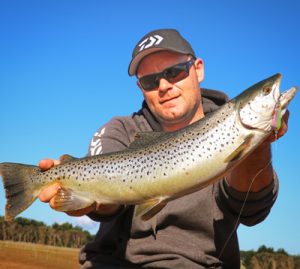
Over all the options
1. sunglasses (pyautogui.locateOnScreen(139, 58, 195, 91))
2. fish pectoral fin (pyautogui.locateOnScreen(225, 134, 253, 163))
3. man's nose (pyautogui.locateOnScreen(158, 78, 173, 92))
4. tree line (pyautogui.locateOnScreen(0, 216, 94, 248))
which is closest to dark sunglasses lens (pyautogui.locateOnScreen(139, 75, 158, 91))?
sunglasses (pyautogui.locateOnScreen(139, 58, 195, 91))

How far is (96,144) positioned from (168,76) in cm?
146

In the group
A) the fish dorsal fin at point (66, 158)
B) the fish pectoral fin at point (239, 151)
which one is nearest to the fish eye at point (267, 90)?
the fish pectoral fin at point (239, 151)

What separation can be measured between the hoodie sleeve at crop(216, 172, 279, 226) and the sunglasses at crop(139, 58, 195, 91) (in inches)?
69.8

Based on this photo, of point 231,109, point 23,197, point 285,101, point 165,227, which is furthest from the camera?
point 165,227

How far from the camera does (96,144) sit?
6582mm

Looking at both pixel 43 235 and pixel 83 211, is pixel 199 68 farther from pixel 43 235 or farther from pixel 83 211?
pixel 43 235

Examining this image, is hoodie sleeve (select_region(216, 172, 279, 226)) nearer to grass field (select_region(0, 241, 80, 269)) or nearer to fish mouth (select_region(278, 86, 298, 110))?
fish mouth (select_region(278, 86, 298, 110))

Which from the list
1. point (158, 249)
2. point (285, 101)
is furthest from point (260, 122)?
point (158, 249)

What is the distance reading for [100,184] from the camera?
507 cm

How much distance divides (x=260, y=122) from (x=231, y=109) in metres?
0.38

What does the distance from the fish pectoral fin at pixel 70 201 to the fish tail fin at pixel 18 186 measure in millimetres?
451

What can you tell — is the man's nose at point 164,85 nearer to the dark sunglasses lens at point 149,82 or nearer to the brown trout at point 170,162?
the dark sunglasses lens at point 149,82

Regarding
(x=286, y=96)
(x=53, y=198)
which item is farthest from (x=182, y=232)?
(x=286, y=96)

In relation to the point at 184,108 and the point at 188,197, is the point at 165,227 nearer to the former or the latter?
the point at 188,197
